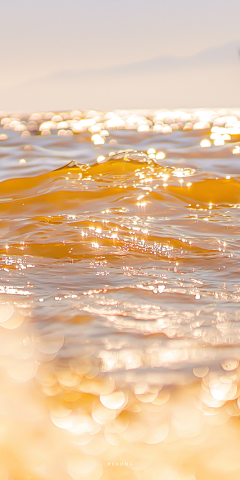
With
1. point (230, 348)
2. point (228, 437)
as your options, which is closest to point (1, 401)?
point (228, 437)

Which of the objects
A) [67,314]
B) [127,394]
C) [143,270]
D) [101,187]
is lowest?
[127,394]

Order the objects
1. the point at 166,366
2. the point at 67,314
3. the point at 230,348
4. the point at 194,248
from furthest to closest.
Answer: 1. the point at 194,248
2. the point at 67,314
3. the point at 230,348
4. the point at 166,366

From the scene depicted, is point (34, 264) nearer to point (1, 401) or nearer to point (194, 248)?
point (194, 248)

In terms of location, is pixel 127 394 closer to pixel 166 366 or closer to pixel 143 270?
pixel 166 366

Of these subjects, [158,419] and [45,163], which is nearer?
[158,419]

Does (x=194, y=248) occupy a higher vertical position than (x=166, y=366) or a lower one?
higher

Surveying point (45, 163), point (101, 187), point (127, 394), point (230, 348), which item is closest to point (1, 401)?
point (127, 394)

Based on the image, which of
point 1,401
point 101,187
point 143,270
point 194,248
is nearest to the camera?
point 1,401
